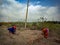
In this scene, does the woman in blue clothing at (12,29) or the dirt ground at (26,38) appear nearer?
the dirt ground at (26,38)

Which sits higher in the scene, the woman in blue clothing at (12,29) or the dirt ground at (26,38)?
the woman in blue clothing at (12,29)

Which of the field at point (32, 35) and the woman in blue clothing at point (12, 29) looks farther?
the woman in blue clothing at point (12, 29)

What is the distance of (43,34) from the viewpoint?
2.48 meters

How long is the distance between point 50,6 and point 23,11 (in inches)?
17.2

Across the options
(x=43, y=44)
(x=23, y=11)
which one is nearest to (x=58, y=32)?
(x=43, y=44)

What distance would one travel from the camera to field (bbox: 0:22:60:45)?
96.1 inches

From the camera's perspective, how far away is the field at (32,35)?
244cm

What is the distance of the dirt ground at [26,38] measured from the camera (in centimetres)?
244

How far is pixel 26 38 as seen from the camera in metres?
2.49

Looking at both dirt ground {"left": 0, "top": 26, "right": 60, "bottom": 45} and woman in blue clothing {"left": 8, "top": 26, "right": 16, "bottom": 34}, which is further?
woman in blue clothing {"left": 8, "top": 26, "right": 16, "bottom": 34}

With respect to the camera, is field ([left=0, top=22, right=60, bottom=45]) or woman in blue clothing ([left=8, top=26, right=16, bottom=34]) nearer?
field ([left=0, top=22, right=60, bottom=45])

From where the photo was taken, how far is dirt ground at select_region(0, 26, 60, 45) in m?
2.44

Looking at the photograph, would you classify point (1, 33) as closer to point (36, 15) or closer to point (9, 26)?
point (9, 26)

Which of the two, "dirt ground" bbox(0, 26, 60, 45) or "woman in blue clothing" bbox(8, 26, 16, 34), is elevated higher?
"woman in blue clothing" bbox(8, 26, 16, 34)
